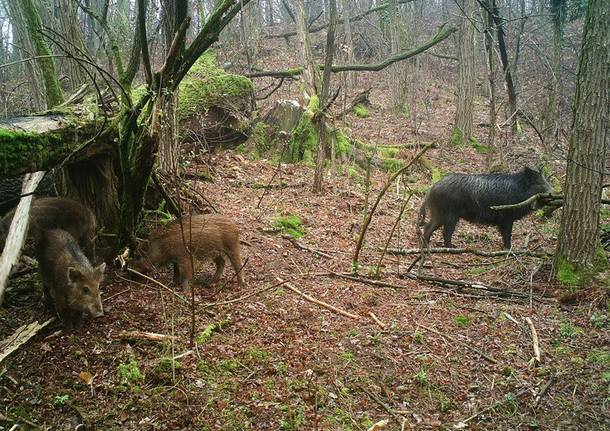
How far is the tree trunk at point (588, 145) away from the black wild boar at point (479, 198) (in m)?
2.86

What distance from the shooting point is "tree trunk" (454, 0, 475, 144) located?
19.5m

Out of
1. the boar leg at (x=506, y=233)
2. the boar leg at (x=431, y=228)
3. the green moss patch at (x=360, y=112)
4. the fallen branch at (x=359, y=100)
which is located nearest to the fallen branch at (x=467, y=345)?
the boar leg at (x=431, y=228)

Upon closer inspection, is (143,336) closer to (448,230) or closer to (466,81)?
(448,230)

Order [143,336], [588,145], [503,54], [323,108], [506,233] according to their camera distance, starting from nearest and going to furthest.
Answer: [143,336]
[588,145]
[506,233]
[323,108]
[503,54]

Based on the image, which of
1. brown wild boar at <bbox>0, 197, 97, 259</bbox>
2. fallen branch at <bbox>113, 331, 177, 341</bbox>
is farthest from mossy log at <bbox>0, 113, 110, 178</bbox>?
fallen branch at <bbox>113, 331, 177, 341</bbox>

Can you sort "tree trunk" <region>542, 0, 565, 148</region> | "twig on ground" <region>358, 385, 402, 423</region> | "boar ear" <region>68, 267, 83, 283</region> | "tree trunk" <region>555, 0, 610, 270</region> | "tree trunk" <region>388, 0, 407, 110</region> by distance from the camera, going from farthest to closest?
"tree trunk" <region>388, 0, 407, 110</region>
"tree trunk" <region>542, 0, 565, 148</region>
"tree trunk" <region>555, 0, 610, 270</region>
"boar ear" <region>68, 267, 83, 283</region>
"twig on ground" <region>358, 385, 402, 423</region>

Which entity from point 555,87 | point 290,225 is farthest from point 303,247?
point 555,87

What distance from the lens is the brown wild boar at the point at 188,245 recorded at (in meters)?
6.54

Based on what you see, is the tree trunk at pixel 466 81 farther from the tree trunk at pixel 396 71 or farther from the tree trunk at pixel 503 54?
the tree trunk at pixel 396 71

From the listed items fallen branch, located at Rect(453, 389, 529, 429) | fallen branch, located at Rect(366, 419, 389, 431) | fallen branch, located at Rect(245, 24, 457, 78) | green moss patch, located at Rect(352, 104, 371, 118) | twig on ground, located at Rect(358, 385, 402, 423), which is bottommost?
fallen branch, located at Rect(453, 389, 529, 429)

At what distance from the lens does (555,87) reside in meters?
18.1

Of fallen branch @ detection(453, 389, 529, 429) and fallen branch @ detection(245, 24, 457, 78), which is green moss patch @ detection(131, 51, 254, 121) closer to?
fallen branch @ detection(245, 24, 457, 78)

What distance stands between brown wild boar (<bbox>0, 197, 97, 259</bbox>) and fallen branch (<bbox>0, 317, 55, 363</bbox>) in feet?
3.26

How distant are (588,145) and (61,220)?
22.0ft
